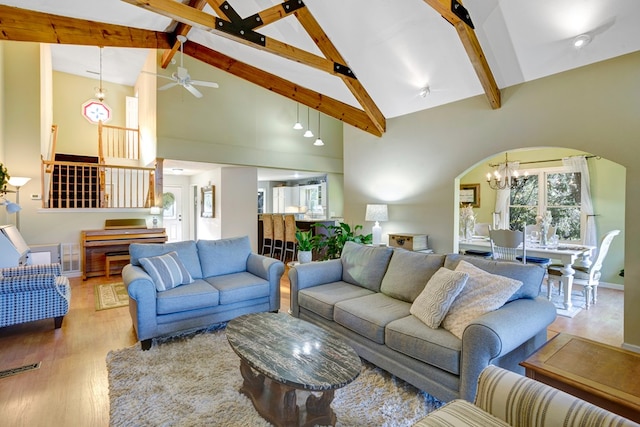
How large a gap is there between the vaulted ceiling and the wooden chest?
1858mm

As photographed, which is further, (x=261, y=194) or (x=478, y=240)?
(x=261, y=194)

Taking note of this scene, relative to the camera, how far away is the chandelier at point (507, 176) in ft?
20.1

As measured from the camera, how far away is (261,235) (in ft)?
26.8

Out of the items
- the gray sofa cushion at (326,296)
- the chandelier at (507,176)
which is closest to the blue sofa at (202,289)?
the gray sofa cushion at (326,296)

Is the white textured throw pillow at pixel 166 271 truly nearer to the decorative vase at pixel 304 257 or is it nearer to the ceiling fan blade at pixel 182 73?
the decorative vase at pixel 304 257

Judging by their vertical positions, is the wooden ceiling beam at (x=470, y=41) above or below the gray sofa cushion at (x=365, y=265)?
above

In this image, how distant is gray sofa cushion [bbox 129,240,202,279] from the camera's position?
3.31 meters

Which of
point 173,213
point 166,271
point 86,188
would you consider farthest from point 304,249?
point 173,213

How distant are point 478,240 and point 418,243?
3.94 ft

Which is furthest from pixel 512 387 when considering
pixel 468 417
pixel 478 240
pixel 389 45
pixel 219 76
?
pixel 219 76

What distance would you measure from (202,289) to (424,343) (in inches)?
84.2

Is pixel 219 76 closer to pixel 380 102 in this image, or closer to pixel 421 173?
pixel 380 102

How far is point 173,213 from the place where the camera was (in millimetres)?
9391

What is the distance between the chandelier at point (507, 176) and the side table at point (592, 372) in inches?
196
